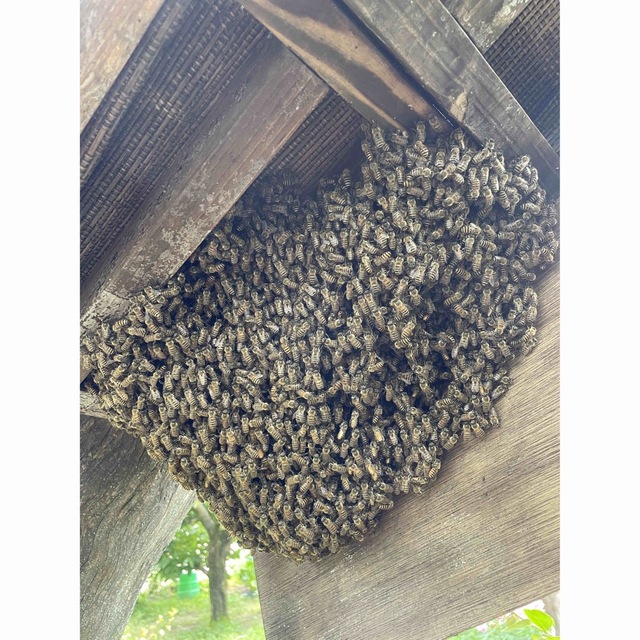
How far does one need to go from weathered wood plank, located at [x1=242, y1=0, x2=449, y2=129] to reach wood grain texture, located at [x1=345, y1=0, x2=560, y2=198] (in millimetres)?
49

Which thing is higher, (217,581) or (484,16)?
(484,16)

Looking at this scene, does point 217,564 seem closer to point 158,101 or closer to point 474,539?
point 474,539

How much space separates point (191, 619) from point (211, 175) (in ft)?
54.7

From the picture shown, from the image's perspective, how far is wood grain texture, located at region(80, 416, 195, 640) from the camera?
3.32m

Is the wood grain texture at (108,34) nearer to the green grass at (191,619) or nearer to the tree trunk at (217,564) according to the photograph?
the tree trunk at (217,564)

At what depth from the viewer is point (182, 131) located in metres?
2.28

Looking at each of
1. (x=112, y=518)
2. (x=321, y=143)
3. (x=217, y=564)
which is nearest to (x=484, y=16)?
(x=321, y=143)

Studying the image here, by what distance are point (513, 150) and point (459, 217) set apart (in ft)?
0.97

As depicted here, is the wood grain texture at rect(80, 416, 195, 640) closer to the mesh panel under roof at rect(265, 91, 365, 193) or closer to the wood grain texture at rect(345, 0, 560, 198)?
the mesh panel under roof at rect(265, 91, 365, 193)

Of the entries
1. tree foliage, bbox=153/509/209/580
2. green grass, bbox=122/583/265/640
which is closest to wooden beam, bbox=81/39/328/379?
tree foliage, bbox=153/509/209/580

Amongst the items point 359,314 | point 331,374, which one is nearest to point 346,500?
point 331,374

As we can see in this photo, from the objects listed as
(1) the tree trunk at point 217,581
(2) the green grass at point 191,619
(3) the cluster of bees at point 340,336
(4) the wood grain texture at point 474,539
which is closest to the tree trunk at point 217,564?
(1) the tree trunk at point 217,581

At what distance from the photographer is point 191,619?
661 inches
